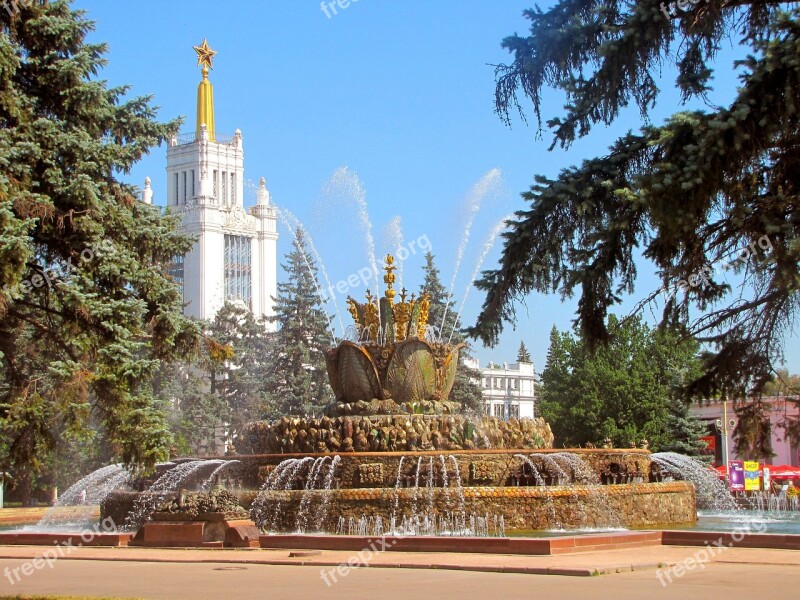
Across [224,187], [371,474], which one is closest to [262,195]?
[224,187]

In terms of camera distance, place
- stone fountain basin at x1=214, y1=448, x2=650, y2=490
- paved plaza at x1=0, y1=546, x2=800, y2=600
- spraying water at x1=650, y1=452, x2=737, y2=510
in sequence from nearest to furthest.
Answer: paved plaza at x1=0, y1=546, x2=800, y2=600 < stone fountain basin at x1=214, y1=448, x2=650, y2=490 < spraying water at x1=650, y1=452, x2=737, y2=510

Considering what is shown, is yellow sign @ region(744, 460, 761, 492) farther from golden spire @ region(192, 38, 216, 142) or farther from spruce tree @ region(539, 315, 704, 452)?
golden spire @ region(192, 38, 216, 142)

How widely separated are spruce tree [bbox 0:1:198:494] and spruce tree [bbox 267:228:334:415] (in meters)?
43.1

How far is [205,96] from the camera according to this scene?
11219 cm

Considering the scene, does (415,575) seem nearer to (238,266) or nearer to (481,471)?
(481,471)

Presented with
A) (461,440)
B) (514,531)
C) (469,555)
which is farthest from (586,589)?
(461,440)

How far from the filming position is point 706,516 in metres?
26.3

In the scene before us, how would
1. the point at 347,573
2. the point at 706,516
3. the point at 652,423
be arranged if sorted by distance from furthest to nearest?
the point at 652,423 < the point at 706,516 < the point at 347,573

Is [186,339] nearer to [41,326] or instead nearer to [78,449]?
[41,326]

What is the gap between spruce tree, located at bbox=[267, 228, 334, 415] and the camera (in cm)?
6031

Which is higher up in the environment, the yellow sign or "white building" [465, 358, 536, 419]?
"white building" [465, 358, 536, 419]

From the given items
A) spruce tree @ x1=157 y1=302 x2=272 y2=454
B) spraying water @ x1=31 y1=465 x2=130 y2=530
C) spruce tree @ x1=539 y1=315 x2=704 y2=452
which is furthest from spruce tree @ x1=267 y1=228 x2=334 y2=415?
spraying water @ x1=31 y1=465 x2=130 y2=530

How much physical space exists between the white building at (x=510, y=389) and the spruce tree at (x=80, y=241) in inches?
3580

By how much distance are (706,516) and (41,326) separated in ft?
53.7
